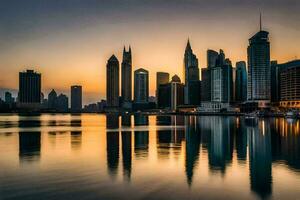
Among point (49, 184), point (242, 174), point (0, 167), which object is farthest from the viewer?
point (0, 167)

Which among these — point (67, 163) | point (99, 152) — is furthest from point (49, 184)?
point (99, 152)

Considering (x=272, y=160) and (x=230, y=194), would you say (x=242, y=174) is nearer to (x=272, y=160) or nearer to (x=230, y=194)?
(x=230, y=194)

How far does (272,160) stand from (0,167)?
3053 cm

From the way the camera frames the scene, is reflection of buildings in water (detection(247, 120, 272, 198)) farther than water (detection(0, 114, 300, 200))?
Yes

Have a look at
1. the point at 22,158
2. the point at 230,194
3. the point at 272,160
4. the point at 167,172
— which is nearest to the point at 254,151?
the point at 272,160

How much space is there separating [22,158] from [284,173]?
29.8 m

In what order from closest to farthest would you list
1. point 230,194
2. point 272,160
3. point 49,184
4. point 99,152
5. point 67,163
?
point 230,194
point 49,184
point 67,163
point 272,160
point 99,152

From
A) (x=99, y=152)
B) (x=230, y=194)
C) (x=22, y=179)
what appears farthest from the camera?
(x=99, y=152)

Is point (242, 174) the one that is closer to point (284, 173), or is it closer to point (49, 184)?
point (284, 173)

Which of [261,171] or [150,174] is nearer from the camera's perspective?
[150,174]

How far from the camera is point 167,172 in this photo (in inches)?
1314

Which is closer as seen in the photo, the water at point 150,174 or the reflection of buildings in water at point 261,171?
the water at point 150,174

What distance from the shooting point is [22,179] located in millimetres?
29672

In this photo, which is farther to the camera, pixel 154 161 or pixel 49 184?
pixel 154 161
